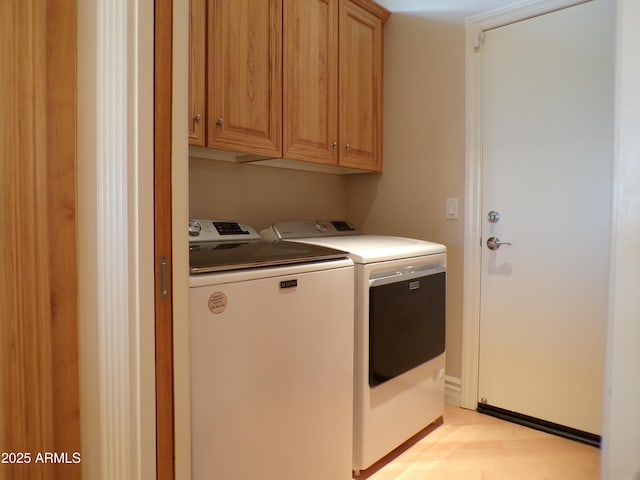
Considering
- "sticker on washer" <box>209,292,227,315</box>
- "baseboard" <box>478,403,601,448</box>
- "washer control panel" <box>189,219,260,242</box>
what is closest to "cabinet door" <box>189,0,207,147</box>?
"washer control panel" <box>189,219,260,242</box>

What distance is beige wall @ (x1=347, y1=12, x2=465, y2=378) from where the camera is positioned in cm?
236

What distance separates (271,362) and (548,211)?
159 cm

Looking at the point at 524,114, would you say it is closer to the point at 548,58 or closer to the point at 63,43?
the point at 548,58

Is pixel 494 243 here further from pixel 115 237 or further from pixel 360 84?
pixel 115 237

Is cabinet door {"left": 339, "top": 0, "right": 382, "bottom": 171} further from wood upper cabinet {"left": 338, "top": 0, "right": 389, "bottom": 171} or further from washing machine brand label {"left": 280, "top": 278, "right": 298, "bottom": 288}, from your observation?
washing machine brand label {"left": 280, "top": 278, "right": 298, "bottom": 288}

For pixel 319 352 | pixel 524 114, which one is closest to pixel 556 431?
pixel 319 352

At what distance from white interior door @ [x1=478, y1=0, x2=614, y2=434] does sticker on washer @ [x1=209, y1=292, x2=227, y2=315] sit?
1.61 meters

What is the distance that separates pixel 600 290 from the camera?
1979mm

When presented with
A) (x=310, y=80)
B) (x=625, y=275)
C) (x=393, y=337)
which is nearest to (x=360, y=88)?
(x=310, y=80)

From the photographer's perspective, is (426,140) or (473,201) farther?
(426,140)

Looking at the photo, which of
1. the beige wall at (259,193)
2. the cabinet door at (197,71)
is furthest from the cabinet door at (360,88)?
the cabinet door at (197,71)

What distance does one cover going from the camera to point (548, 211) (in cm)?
210

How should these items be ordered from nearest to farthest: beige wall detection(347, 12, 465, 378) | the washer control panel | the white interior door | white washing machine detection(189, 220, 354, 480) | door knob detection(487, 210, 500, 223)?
white washing machine detection(189, 220, 354, 480) < the washer control panel < the white interior door < door knob detection(487, 210, 500, 223) < beige wall detection(347, 12, 465, 378)

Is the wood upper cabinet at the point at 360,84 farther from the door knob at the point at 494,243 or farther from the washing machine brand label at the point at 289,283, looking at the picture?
the washing machine brand label at the point at 289,283
